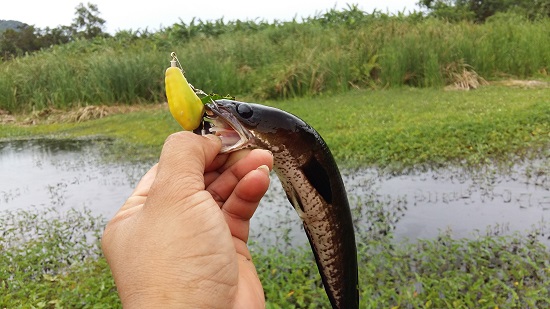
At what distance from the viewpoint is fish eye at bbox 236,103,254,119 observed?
5.78ft

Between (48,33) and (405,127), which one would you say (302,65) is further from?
(48,33)

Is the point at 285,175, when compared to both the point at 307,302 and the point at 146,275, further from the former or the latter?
the point at 307,302

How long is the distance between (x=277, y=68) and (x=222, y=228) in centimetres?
1213

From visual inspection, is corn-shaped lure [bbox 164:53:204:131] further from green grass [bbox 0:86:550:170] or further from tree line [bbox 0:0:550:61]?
tree line [bbox 0:0:550:61]

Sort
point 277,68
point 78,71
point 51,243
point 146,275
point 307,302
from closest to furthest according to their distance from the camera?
point 146,275 → point 307,302 → point 51,243 → point 277,68 → point 78,71

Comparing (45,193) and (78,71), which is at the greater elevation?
(78,71)

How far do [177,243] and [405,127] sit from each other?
6468 millimetres

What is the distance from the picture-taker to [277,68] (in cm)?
1353

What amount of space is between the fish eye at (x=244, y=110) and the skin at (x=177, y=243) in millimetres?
124

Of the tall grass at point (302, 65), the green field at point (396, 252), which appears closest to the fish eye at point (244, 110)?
the green field at point (396, 252)

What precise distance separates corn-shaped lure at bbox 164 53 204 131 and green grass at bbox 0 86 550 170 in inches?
186

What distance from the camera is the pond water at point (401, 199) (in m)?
4.48

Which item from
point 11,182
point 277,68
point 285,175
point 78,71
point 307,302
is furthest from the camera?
point 78,71

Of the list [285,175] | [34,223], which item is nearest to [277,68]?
[34,223]
